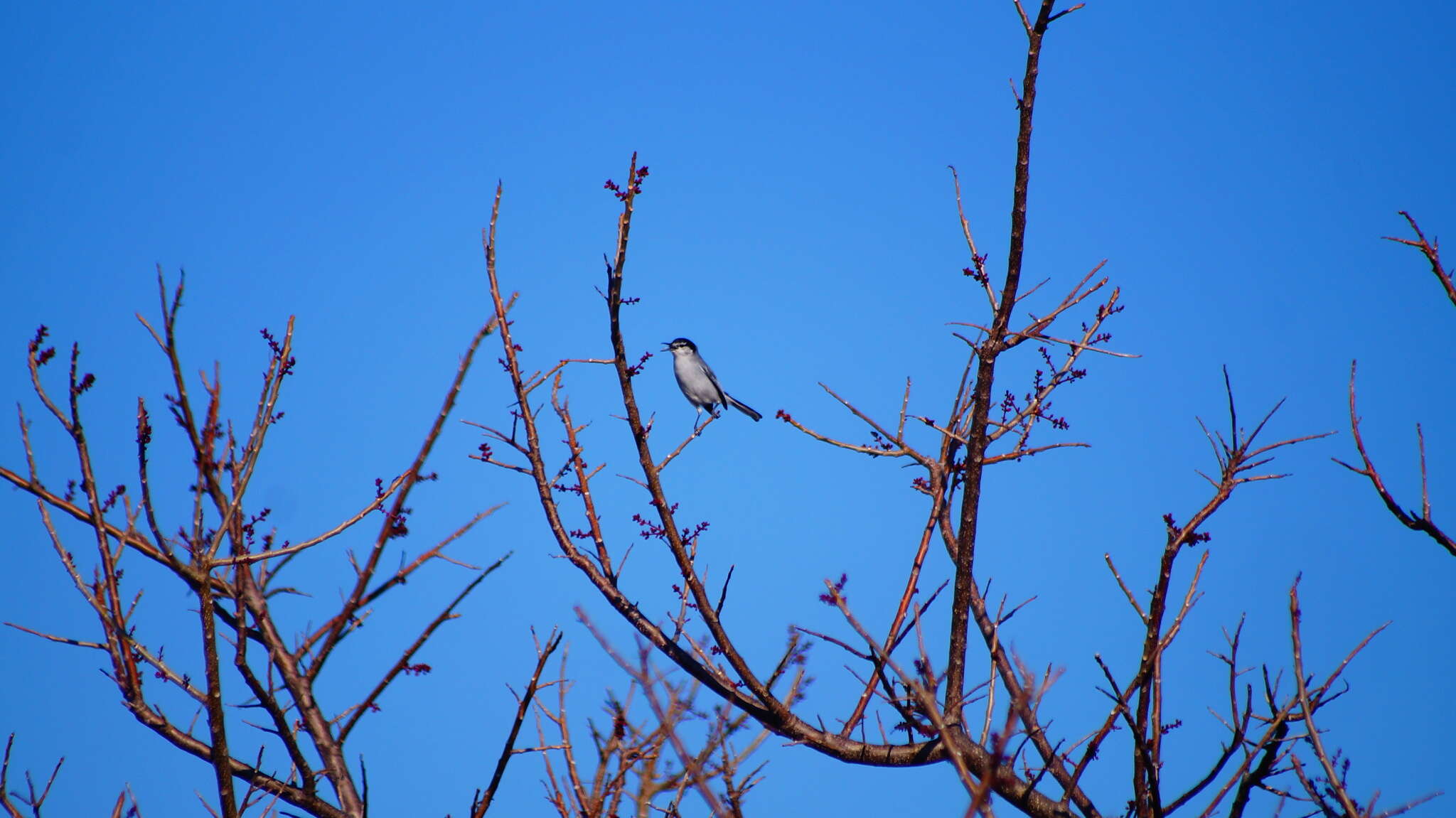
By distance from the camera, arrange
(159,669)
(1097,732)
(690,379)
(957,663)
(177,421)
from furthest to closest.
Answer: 1. (690,379)
2. (957,663)
3. (1097,732)
4. (159,669)
5. (177,421)

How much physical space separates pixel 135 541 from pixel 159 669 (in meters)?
0.55

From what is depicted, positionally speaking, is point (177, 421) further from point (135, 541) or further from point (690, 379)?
point (690, 379)

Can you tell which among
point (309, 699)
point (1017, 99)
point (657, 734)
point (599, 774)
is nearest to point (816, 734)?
point (657, 734)

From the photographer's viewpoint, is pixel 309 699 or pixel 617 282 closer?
pixel 309 699

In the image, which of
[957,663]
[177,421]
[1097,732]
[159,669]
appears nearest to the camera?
[177,421]

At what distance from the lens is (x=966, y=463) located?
3.81 metres

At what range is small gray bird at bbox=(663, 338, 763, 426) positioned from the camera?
1412cm

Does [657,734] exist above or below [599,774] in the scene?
above

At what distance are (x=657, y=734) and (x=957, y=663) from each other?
3.67 ft

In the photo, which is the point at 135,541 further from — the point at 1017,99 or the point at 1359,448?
the point at 1359,448

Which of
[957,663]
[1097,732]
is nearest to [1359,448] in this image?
[1097,732]

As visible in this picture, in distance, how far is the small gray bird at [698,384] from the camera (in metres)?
14.1

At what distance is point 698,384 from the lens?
14266 millimetres

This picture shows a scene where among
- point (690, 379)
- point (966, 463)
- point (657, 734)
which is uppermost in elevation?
point (690, 379)
